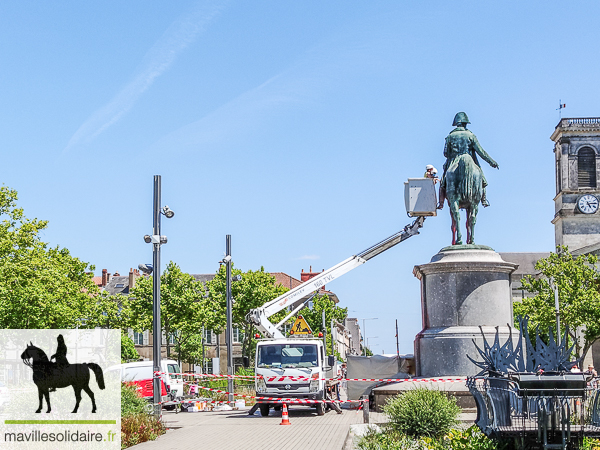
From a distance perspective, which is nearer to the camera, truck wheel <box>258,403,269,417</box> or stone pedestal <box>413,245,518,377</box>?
stone pedestal <box>413,245,518,377</box>

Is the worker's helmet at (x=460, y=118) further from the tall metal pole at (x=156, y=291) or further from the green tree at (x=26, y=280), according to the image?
the green tree at (x=26, y=280)

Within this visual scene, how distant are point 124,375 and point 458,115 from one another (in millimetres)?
18437

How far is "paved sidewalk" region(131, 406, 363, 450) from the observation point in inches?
597

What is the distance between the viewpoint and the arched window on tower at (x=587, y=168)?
292 ft

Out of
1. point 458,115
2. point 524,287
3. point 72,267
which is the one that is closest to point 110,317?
point 72,267

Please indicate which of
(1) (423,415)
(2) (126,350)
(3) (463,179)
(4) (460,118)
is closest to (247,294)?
(2) (126,350)

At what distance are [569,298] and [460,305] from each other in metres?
37.4

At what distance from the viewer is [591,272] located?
2108 inches

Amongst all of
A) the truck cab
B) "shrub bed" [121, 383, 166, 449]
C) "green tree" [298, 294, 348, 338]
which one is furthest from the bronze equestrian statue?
"green tree" [298, 294, 348, 338]

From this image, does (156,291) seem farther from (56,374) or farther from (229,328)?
(229,328)

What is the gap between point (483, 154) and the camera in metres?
19.2

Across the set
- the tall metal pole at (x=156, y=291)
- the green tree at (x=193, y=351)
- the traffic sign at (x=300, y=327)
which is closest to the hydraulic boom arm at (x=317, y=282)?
the traffic sign at (x=300, y=327)

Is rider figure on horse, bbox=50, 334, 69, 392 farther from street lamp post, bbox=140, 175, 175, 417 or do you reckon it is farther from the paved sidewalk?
street lamp post, bbox=140, 175, 175, 417

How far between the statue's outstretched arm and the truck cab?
863 centimetres
